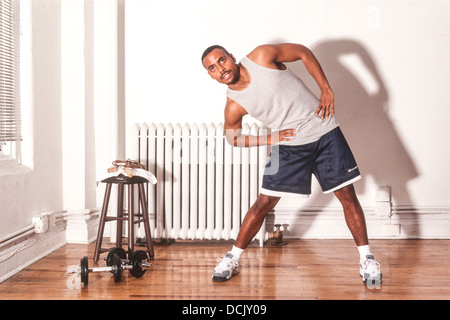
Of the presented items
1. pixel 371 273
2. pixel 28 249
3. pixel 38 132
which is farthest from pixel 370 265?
pixel 38 132

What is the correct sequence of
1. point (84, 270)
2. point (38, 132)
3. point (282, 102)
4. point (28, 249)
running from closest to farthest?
point (84, 270) < point (282, 102) < point (28, 249) < point (38, 132)

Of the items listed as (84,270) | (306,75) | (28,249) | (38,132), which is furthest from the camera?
(306,75)

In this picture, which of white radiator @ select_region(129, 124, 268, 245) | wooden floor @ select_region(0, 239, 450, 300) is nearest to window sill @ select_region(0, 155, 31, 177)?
wooden floor @ select_region(0, 239, 450, 300)

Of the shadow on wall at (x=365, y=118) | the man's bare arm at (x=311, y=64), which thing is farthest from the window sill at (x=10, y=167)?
the shadow on wall at (x=365, y=118)

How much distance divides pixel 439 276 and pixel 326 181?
0.77 m

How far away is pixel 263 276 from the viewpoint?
8.77ft

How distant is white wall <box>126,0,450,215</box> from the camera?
3.57 m

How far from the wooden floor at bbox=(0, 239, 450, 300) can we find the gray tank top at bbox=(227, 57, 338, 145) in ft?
2.38

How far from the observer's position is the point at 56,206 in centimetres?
338

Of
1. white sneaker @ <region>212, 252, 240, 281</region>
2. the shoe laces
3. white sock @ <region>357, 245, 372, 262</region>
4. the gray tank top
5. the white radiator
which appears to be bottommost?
white sneaker @ <region>212, 252, 240, 281</region>

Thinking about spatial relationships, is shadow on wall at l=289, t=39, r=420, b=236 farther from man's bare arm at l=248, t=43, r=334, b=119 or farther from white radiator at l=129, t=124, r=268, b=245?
man's bare arm at l=248, t=43, r=334, b=119

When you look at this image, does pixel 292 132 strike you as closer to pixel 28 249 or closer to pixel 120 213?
pixel 120 213

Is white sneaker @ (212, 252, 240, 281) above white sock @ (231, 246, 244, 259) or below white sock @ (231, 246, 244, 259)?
below

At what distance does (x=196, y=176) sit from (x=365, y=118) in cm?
127
